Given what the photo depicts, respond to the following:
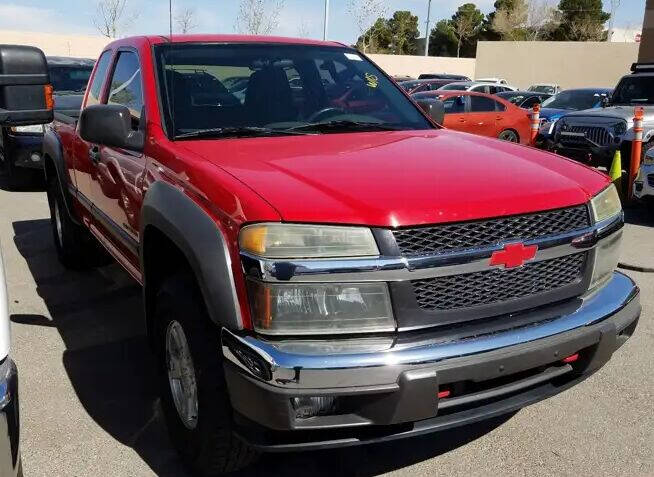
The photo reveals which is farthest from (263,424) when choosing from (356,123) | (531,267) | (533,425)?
(356,123)

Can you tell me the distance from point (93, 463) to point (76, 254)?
2841 millimetres

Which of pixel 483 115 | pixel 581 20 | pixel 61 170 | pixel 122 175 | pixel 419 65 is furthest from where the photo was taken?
pixel 581 20

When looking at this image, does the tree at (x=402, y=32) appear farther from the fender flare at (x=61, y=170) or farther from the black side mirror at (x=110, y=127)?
the black side mirror at (x=110, y=127)

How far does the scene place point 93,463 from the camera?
2.84 metres

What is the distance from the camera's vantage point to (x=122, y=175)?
134 inches

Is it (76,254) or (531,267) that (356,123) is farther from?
(76,254)

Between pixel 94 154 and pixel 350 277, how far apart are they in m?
2.40

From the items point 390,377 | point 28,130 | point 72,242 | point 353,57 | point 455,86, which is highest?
point 353,57

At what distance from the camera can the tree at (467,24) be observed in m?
62.1

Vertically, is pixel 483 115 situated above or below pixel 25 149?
above

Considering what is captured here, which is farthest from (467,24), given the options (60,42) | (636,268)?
(636,268)

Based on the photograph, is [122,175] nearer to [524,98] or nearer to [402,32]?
[524,98]

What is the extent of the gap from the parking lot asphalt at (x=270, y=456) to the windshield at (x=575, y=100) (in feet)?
37.8

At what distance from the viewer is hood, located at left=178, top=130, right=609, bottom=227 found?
220 cm
